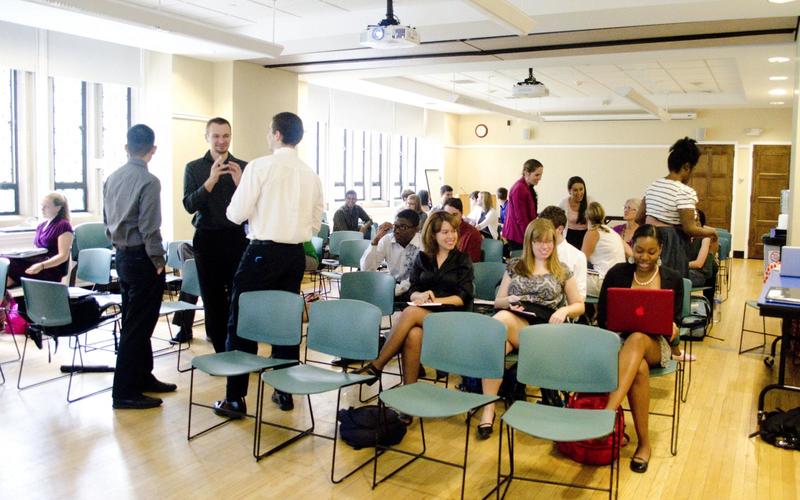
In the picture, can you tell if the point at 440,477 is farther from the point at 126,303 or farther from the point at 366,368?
the point at 126,303

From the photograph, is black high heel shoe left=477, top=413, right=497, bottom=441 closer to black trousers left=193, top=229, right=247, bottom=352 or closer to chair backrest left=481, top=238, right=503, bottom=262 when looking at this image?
black trousers left=193, top=229, right=247, bottom=352

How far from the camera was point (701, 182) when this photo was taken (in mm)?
15047

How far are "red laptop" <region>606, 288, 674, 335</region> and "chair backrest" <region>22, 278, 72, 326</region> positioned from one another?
345 cm

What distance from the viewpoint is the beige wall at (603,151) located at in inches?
579

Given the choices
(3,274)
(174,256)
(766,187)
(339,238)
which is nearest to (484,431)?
(3,274)

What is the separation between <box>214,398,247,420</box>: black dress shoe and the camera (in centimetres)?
430

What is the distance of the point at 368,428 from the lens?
3891 millimetres

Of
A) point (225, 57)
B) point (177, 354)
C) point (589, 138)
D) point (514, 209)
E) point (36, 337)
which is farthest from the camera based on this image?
point (589, 138)

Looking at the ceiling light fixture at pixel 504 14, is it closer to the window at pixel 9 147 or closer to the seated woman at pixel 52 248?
the seated woman at pixel 52 248

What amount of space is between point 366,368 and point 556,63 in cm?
617

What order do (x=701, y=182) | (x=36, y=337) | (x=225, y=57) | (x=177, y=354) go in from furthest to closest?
(x=701, y=182), (x=225, y=57), (x=177, y=354), (x=36, y=337)

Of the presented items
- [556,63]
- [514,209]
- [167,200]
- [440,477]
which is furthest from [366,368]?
[556,63]

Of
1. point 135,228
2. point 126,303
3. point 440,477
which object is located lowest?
point 440,477

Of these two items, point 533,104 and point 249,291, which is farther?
point 533,104
